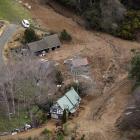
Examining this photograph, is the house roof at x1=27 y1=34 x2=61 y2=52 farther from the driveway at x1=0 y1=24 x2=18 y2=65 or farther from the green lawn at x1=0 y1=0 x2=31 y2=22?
the green lawn at x1=0 y1=0 x2=31 y2=22

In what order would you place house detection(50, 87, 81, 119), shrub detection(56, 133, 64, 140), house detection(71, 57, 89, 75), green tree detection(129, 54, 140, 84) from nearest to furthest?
shrub detection(56, 133, 64, 140)
house detection(50, 87, 81, 119)
green tree detection(129, 54, 140, 84)
house detection(71, 57, 89, 75)

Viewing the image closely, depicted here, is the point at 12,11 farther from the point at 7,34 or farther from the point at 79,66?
the point at 79,66

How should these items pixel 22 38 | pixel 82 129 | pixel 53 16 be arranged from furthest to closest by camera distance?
pixel 53 16 → pixel 22 38 → pixel 82 129

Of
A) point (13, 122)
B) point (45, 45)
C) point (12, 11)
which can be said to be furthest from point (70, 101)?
point (12, 11)

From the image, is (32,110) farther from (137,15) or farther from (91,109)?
(137,15)

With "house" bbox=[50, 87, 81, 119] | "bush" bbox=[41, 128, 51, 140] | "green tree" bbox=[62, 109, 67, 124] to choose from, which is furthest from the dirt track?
"house" bbox=[50, 87, 81, 119]

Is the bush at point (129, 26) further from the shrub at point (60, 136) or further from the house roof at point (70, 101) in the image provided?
the shrub at point (60, 136)

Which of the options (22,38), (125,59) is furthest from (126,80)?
(22,38)
